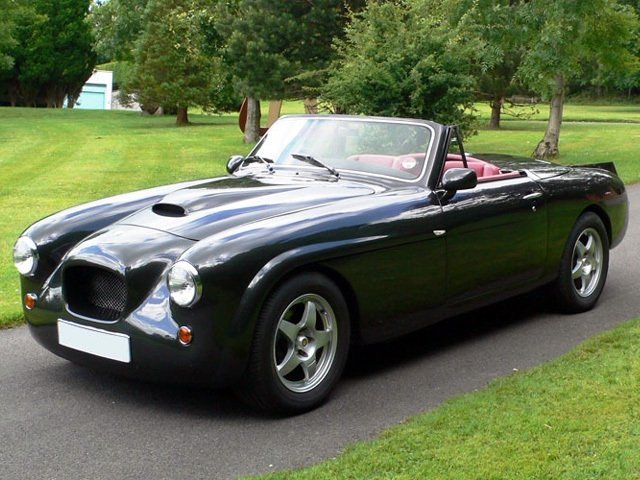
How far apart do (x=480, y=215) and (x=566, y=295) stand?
1344mm

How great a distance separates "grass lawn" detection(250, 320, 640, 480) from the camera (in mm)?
3787

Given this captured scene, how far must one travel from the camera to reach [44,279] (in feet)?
16.9

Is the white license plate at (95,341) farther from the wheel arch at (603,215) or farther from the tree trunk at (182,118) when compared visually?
the tree trunk at (182,118)

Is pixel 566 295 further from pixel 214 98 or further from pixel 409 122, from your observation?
pixel 214 98

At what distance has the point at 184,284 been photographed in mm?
4383

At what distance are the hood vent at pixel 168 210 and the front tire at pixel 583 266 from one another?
2.94 meters

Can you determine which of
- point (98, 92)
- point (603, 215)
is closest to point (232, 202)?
point (603, 215)

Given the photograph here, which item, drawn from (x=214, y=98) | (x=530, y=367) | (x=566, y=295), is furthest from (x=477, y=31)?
(x=214, y=98)

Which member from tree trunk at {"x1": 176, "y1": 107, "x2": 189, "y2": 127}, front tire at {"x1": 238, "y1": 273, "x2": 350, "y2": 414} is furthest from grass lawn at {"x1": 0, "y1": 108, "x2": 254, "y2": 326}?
front tire at {"x1": 238, "y1": 273, "x2": 350, "y2": 414}

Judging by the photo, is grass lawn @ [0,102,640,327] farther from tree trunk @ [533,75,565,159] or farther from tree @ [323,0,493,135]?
tree @ [323,0,493,135]

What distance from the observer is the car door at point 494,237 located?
5.61m

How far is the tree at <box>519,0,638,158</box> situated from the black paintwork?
1290cm

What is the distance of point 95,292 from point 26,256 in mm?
696

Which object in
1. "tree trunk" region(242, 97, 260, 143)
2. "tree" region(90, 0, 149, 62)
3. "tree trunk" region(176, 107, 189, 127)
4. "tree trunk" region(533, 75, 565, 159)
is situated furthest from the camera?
"tree trunk" region(176, 107, 189, 127)
